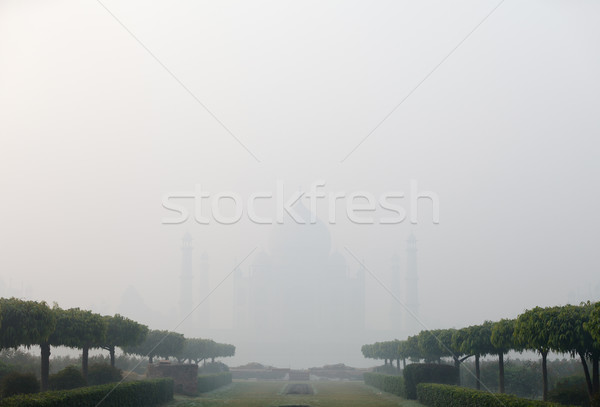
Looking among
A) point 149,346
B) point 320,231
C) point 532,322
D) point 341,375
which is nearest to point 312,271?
point 320,231

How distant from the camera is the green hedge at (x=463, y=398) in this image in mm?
18656

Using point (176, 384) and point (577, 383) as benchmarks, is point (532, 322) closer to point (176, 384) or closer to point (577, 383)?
point (577, 383)

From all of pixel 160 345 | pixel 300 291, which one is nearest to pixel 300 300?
pixel 300 291

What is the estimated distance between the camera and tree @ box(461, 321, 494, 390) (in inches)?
1217

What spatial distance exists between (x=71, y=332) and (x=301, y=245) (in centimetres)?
9357

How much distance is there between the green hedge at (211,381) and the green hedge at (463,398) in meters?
13.9

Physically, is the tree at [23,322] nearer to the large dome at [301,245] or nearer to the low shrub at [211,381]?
the low shrub at [211,381]

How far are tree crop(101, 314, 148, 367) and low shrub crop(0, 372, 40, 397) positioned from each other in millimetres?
7580

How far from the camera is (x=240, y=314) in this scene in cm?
12638

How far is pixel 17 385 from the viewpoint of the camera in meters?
24.8

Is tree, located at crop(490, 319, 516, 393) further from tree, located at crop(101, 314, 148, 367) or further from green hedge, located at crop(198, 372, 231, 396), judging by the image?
tree, located at crop(101, 314, 148, 367)

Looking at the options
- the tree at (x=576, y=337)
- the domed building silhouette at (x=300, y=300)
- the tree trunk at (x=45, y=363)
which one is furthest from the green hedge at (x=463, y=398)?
the domed building silhouette at (x=300, y=300)

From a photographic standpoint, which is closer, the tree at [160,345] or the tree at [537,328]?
the tree at [537,328]

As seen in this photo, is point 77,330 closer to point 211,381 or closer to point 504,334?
point 211,381
